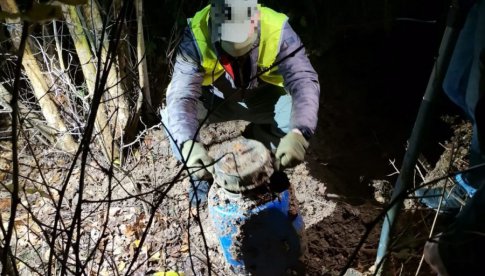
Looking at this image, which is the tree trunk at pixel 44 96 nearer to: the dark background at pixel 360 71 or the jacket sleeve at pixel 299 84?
the dark background at pixel 360 71

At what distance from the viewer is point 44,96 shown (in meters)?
3.38

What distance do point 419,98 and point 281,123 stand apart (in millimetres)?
2441

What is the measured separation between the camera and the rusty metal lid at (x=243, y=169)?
195 cm

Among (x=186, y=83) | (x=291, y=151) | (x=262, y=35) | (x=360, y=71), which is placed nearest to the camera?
(x=291, y=151)

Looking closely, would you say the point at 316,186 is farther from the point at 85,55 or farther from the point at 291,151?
the point at 85,55

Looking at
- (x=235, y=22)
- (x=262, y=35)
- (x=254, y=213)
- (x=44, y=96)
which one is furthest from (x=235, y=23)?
(x=44, y=96)

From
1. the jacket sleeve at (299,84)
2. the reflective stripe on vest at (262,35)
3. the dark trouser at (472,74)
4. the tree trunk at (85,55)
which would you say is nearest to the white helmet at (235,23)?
the reflective stripe on vest at (262,35)

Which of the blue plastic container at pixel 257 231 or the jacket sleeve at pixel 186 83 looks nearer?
the blue plastic container at pixel 257 231

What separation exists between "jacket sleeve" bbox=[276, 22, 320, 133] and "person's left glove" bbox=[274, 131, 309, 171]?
18 centimetres

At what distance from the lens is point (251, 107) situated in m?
3.62

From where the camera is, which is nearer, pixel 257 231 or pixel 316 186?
pixel 257 231

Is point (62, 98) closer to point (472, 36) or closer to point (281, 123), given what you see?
point (281, 123)

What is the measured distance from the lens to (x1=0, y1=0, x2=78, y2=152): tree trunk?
3.00 metres

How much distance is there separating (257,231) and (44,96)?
90.7 inches
